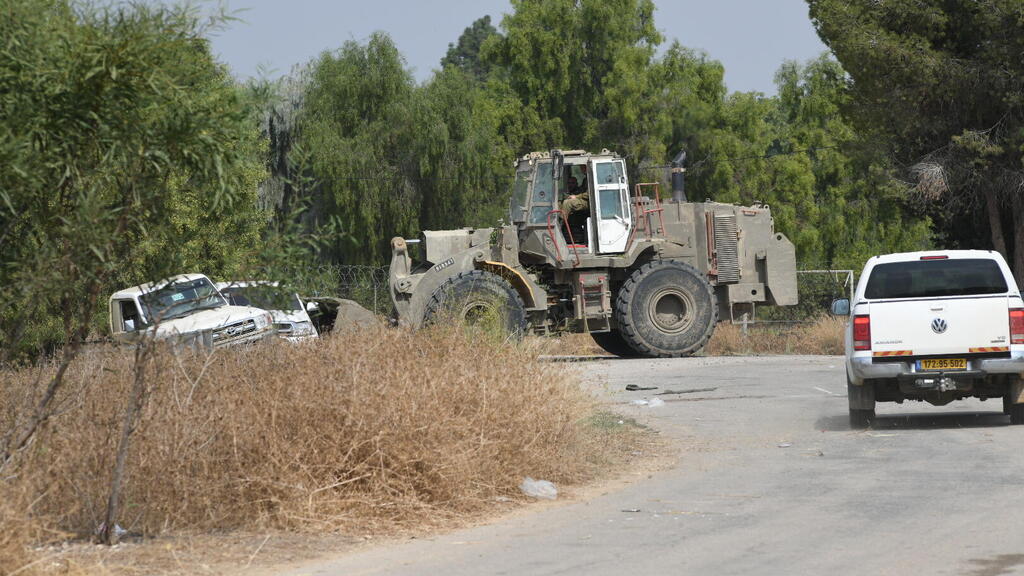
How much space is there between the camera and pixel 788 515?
9.67 m

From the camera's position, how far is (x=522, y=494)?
10.8 metres

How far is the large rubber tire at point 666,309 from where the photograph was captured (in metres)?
27.0

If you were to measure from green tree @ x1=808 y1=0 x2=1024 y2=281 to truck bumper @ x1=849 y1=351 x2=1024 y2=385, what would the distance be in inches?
786

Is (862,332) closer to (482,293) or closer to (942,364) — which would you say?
(942,364)

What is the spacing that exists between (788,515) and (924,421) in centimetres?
694

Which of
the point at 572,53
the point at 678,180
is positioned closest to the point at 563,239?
the point at 678,180

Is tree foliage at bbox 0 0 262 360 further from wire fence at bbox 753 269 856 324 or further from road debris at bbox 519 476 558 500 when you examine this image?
wire fence at bbox 753 269 856 324

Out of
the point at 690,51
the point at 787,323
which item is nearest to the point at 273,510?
the point at 787,323

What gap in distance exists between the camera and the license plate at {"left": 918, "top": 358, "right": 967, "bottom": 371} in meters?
14.3

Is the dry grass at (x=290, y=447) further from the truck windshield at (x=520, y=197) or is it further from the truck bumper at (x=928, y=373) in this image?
the truck windshield at (x=520, y=197)

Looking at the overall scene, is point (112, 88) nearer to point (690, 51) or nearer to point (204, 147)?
point (204, 147)

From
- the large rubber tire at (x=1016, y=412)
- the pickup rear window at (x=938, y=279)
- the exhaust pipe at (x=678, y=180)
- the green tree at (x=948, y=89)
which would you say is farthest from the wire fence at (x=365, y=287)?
the large rubber tire at (x=1016, y=412)

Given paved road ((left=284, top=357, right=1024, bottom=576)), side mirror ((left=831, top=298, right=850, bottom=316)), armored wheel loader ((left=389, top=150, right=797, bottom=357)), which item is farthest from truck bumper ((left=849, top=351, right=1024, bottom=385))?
armored wheel loader ((left=389, top=150, right=797, bottom=357))

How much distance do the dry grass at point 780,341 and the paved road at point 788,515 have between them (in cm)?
1485
